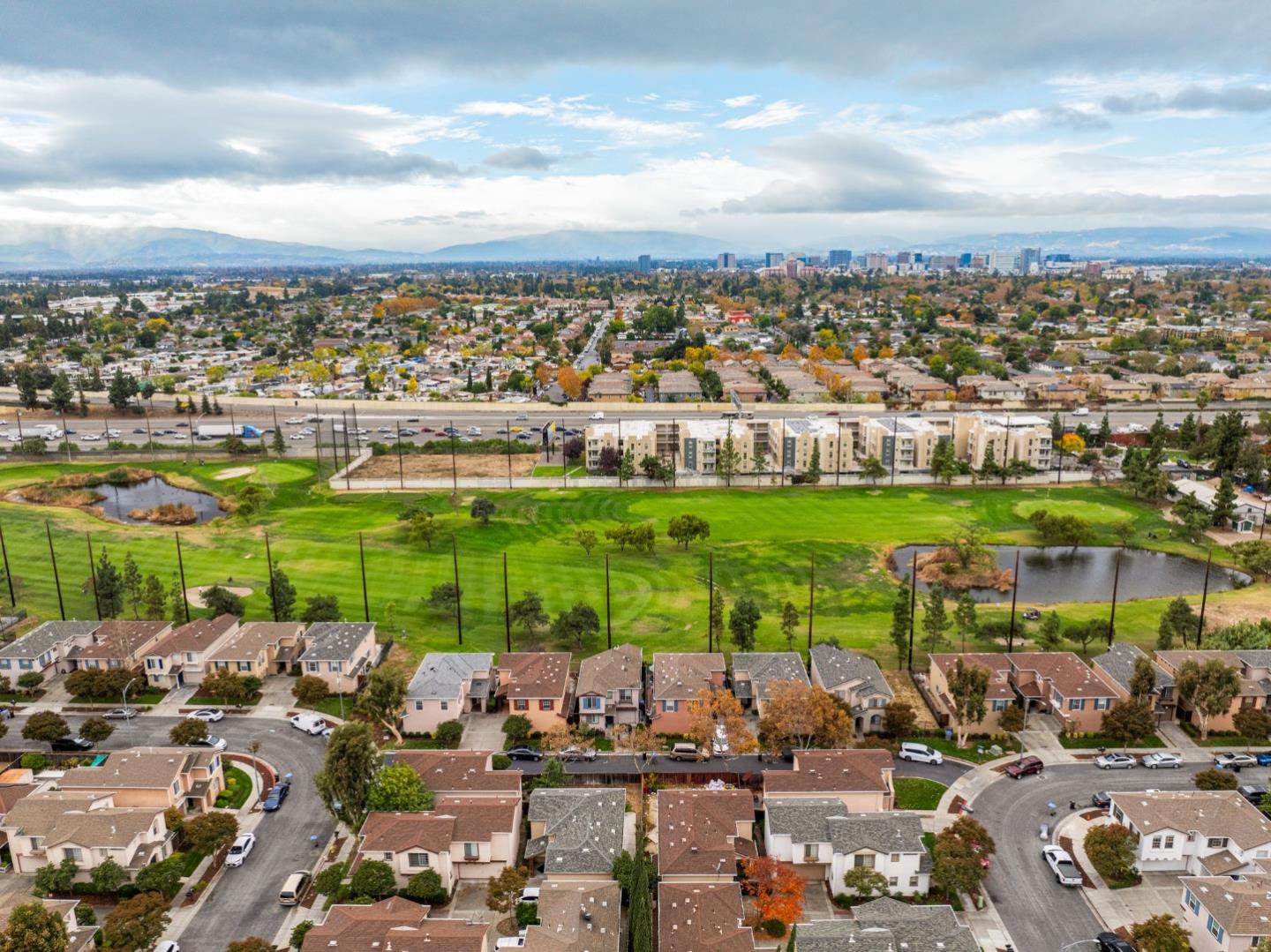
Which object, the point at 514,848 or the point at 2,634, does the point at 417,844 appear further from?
the point at 2,634

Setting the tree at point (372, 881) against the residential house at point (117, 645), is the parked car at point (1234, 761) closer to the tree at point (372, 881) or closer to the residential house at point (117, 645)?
the tree at point (372, 881)

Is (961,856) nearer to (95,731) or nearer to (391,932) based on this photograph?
(391,932)

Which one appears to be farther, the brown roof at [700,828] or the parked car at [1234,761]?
the parked car at [1234,761]

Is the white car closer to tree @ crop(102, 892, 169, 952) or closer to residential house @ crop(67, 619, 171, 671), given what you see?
tree @ crop(102, 892, 169, 952)

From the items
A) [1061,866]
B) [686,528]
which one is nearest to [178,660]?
[686,528]

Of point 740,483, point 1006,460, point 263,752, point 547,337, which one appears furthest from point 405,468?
point 547,337

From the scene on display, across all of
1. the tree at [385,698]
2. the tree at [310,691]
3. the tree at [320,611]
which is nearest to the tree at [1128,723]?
the tree at [385,698]
